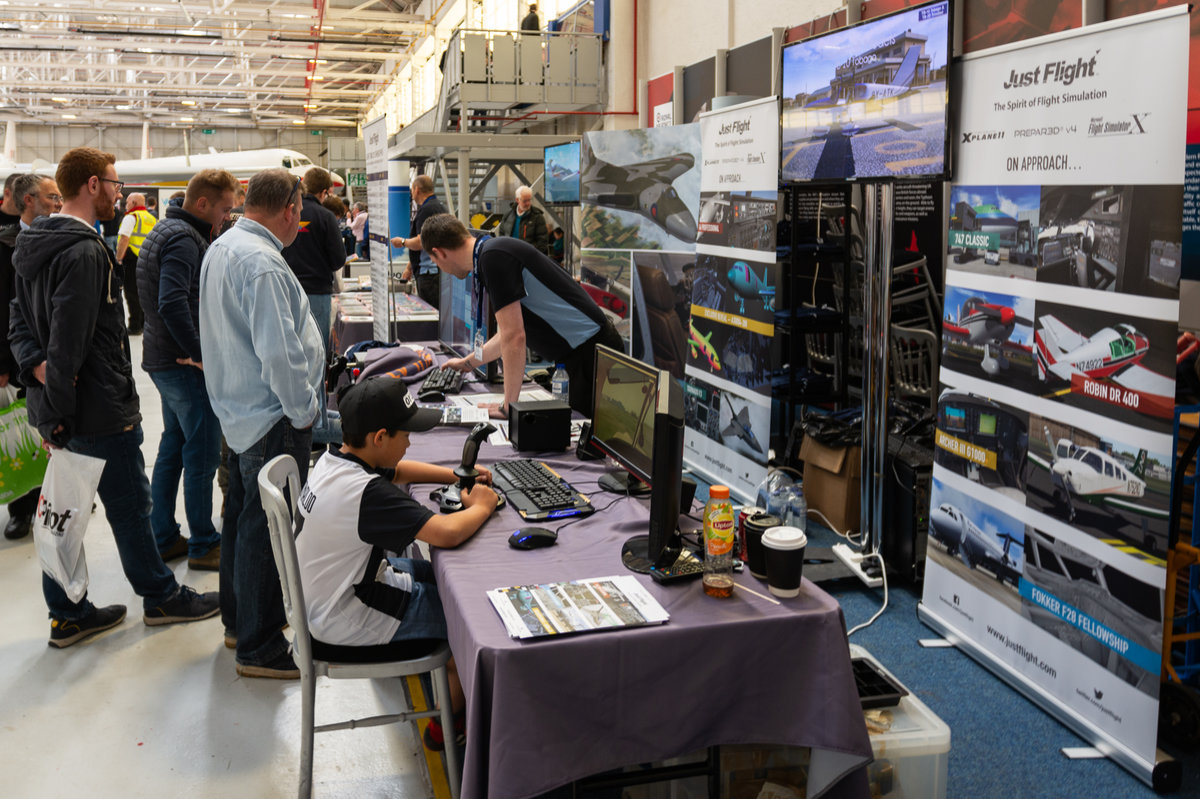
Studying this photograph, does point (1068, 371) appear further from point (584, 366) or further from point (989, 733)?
point (584, 366)

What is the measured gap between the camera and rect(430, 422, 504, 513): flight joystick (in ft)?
8.55

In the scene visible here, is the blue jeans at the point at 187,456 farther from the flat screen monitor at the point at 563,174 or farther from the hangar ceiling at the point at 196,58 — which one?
the hangar ceiling at the point at 196,58

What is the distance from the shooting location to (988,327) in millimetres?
3125

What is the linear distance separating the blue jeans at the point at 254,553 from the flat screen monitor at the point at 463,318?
1247mm

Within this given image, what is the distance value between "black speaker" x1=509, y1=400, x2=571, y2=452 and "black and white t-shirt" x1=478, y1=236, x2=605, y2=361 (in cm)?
64

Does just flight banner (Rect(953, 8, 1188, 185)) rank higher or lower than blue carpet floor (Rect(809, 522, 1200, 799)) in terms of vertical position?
higher

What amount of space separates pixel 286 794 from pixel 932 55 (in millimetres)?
3103

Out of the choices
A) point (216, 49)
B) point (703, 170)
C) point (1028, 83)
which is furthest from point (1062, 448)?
point (216, 49)

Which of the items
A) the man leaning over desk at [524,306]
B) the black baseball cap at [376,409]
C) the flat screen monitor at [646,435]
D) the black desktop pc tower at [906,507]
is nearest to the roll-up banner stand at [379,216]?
the man leaning over desk at [524,306]

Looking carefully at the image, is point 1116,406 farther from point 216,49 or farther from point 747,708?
point 216,49

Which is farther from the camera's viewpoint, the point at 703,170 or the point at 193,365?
the point at 703,170

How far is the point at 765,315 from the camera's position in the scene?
465cm

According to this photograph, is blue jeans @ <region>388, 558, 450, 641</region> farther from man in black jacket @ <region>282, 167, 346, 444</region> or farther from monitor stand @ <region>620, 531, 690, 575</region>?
man in black jacket @ <region>282, 167, 346, 444</region>

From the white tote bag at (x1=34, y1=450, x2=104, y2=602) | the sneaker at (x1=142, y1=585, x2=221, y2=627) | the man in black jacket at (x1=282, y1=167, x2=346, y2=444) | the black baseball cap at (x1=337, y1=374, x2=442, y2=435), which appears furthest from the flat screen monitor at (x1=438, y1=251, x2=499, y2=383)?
the black baseball cap at (x1=337, y1=374, x2=442, y2=435)
